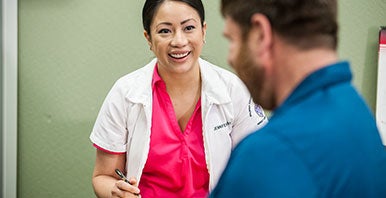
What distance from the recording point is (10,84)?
6.06 feet

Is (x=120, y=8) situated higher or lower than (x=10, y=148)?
higher

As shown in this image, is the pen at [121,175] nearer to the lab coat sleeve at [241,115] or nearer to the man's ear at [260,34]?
the lab coat sleeve at [241,115]

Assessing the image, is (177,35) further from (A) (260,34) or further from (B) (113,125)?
(A) (260,34)

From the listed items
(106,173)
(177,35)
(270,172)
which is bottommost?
(106,173)

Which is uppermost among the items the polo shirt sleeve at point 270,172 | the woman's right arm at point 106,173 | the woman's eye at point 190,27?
the woman's eye at point 190,27

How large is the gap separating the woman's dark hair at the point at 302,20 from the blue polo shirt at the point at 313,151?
0.16 feet

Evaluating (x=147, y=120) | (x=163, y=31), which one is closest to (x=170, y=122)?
(x=147, y=120)

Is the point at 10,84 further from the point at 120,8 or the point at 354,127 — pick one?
the point at 354,127

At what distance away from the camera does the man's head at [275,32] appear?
0.66 meters

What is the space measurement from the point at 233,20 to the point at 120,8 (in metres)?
1.23

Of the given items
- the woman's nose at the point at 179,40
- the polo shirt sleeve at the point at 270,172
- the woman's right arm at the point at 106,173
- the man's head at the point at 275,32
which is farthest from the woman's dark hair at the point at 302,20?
the woman's right arm at the point at 106,173

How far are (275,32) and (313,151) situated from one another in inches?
7.3

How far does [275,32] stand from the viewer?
2.19ft

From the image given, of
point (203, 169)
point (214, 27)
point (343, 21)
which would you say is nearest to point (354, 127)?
point (203, 169)
